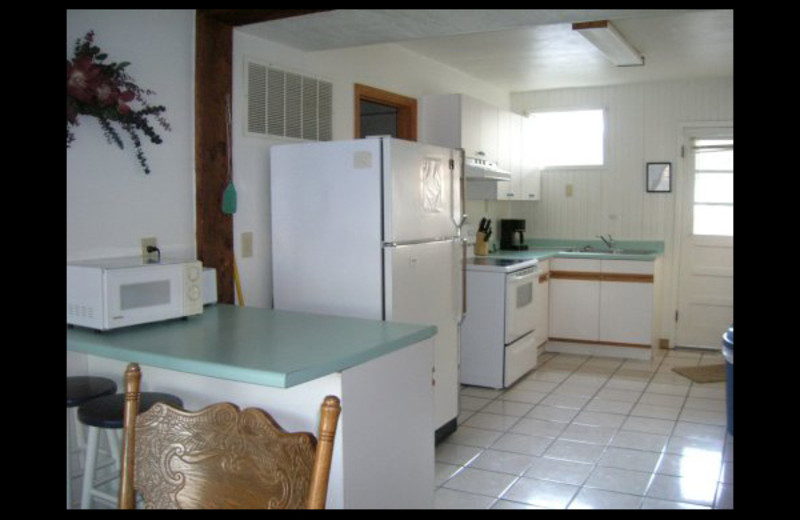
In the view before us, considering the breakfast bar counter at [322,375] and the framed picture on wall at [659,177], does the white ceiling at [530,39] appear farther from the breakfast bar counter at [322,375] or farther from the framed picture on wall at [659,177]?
the breakfast bar counter at [322,375]

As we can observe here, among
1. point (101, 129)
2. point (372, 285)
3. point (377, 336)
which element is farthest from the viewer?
point (372, 285)

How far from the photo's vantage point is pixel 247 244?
3.40 meters

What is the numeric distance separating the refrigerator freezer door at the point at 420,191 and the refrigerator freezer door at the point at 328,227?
0.06m

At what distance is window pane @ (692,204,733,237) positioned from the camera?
612cm

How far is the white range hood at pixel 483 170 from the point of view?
494 cm

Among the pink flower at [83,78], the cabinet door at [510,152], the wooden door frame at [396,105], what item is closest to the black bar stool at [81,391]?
the pink flower at [83,78]

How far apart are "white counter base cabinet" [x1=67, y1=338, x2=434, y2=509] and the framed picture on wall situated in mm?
4361

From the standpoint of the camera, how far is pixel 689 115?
6055 mm

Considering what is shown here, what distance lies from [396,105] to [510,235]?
215 centimetres
